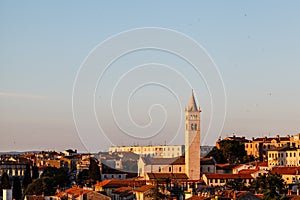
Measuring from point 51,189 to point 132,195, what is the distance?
421 inches

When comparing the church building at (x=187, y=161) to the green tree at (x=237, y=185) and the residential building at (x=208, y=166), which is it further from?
the green tree at (x=237, y=185)

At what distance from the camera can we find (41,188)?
2019 inches

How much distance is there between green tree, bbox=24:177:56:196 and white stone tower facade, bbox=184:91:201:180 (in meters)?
10.8

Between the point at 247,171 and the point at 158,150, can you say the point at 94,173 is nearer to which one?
the point at 247,171

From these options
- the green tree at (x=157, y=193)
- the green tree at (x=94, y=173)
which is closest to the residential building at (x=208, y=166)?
the green tree at (x=94, y=173)

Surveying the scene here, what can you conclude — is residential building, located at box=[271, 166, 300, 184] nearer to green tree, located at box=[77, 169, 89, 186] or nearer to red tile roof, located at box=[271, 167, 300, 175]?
red tile roof, located at box=[271, 167, 300, 175]

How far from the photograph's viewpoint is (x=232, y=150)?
66.9 meters

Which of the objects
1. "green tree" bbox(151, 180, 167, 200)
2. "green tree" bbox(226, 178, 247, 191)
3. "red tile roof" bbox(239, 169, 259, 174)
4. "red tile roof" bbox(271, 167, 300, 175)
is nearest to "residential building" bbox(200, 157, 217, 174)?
"red tile roof" bbox(239, 169, 259, 174)

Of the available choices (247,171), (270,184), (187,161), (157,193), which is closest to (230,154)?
(187,161)

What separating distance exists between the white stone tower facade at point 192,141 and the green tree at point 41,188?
1080 cm

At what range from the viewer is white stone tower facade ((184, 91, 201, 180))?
2288 inches

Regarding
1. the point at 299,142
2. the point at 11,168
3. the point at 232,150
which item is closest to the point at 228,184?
the point at 232,150

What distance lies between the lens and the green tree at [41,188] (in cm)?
5009

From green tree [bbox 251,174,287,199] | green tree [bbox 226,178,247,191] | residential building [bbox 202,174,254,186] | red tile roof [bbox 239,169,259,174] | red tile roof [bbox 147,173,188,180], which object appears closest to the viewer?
green tree [bbox 251,174,287,199]
